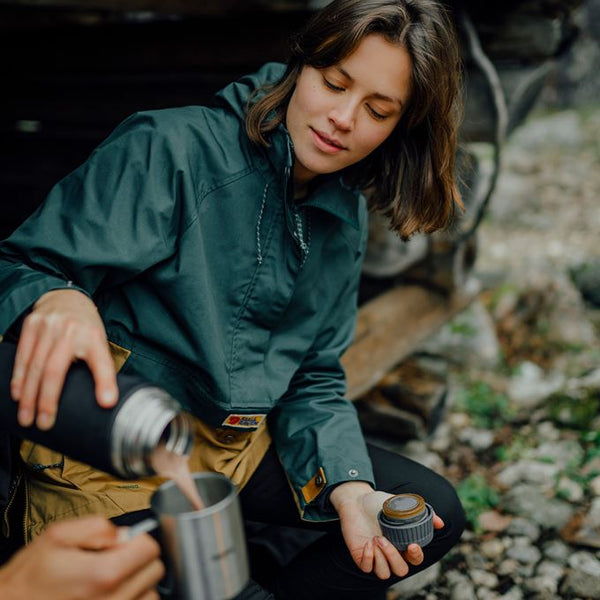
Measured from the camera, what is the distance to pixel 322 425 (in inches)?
88.7

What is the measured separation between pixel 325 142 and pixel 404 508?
0.99 m

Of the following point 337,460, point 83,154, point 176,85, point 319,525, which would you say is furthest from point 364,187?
point 83,154

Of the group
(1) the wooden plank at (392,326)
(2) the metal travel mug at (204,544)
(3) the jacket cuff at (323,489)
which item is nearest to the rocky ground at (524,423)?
(1) the wooden plank at (392,326)

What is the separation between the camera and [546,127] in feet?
32.4

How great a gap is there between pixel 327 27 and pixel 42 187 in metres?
3.64

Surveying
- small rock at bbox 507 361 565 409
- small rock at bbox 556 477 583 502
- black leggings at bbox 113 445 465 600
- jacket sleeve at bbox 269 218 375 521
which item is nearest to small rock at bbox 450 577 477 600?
black leggings at bbox 113 445 465 600

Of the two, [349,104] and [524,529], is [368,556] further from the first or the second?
[524,529]

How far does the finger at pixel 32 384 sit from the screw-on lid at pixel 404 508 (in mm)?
902

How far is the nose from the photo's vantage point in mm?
1963

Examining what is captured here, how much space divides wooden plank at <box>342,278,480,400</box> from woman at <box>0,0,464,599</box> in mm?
933

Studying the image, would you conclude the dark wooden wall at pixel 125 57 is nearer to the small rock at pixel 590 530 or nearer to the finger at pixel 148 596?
the small rock at pixel 590 530

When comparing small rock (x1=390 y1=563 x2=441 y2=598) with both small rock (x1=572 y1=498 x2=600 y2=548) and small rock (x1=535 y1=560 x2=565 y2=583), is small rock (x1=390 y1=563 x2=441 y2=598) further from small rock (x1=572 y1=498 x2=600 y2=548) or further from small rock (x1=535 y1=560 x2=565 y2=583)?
small rock (x1=572 y1=498 x2=600 y2=548)

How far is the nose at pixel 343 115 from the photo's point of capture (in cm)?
196

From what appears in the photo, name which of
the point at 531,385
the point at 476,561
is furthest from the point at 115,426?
the point at 531,385
